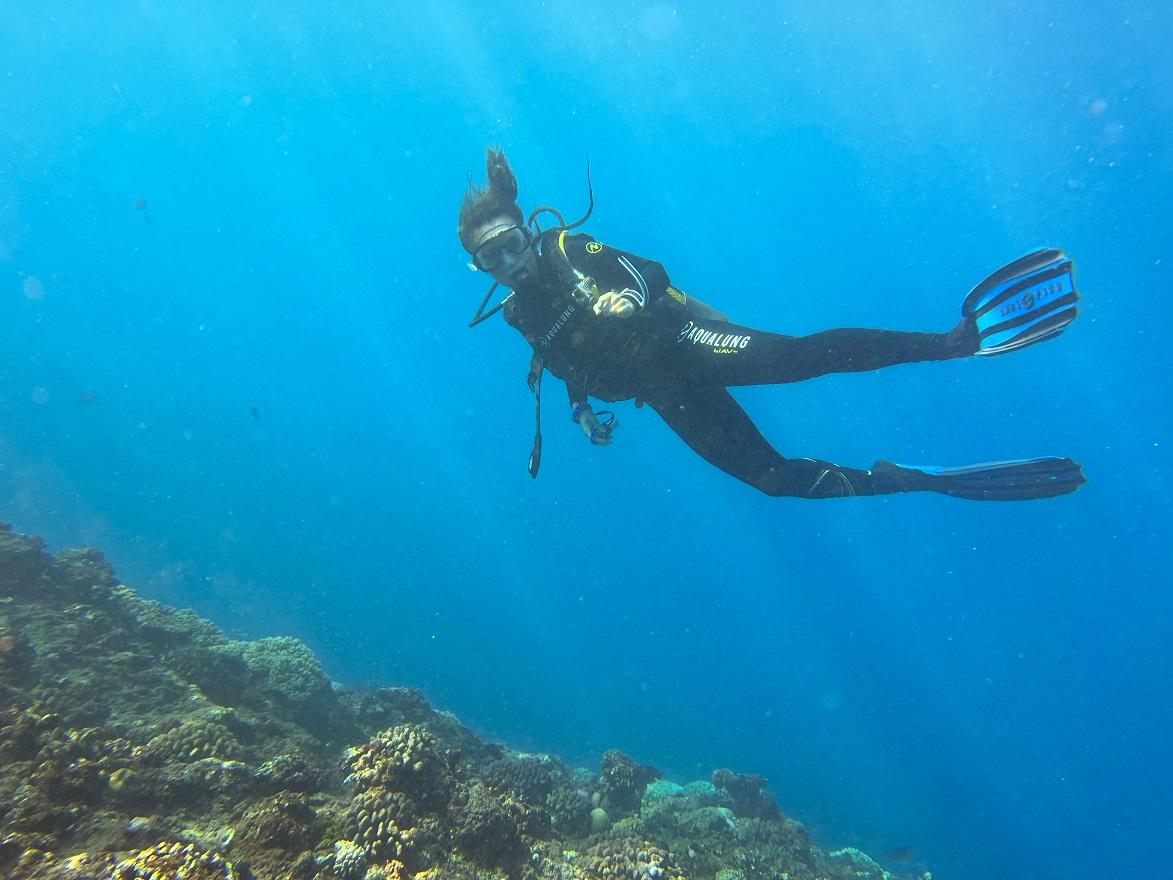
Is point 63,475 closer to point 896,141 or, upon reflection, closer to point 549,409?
point 549,409

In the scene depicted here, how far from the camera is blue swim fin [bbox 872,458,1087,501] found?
6.04 metres

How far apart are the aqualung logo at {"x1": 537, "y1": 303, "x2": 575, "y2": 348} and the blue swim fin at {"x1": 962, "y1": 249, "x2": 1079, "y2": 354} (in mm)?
3547

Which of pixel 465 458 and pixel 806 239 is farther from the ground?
pixel 806 239

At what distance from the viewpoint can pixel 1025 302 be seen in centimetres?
484

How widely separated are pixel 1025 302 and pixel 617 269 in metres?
3.51

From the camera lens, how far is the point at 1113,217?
149 feet

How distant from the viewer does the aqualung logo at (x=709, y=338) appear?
5.65 m

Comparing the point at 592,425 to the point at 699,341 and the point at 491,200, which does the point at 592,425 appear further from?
the point at 491,200

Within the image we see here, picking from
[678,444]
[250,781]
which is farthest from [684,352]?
[678,444]

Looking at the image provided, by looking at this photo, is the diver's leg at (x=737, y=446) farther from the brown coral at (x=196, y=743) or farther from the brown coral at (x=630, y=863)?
the brown coral at (x=196, y=743)

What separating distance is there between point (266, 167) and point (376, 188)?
39.0ft

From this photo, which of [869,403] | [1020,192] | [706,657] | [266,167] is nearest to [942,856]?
[706,657]

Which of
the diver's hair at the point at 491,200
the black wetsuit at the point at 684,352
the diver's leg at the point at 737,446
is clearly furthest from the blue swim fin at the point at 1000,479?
the diver's hair at the point at 491,200

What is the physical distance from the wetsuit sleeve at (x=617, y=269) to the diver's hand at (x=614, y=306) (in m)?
0.19
